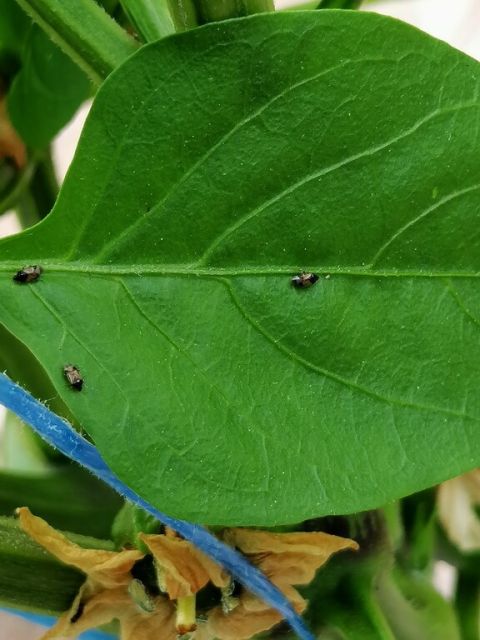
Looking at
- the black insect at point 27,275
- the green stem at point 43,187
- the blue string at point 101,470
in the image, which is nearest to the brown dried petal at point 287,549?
the blue string at point 101,470

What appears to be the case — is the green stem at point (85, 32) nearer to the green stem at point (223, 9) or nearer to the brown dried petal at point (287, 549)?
the green stem at point (223, 9)

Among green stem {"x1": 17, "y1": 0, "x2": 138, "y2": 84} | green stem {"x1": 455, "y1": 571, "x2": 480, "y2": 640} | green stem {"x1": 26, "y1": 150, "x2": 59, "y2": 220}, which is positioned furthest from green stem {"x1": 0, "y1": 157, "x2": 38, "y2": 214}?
green stem {"x1": 455, "y1": 571, "x2": 480, "y2": 640}

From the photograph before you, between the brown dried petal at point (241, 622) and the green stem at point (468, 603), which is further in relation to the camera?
the green stem at point (468, 603)

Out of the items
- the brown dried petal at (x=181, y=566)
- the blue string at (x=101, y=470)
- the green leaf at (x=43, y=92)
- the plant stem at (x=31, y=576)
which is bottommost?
the plant stem at (x=31, y=576)

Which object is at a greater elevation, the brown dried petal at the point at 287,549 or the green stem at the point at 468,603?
the green stem at the point at 468,603

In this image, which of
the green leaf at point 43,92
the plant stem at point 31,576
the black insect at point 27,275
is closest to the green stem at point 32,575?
the plant stem at point 31,576

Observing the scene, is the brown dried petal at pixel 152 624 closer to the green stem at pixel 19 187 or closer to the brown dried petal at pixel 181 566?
the brown dried petal at pixel 181 566

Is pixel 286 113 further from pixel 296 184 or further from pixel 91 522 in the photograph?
pixel 91 522

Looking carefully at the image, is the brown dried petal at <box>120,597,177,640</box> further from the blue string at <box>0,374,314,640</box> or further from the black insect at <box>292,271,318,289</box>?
the black insect at <box>292,271,318,289</box>
